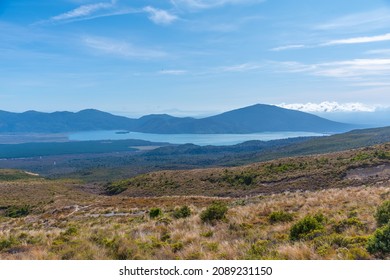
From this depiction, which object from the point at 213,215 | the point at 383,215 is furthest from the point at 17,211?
the point at 383,215

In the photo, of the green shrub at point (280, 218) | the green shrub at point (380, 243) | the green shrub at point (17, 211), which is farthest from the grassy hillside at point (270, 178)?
the green shrub at point (380, 243)

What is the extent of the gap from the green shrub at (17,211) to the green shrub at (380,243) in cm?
2965

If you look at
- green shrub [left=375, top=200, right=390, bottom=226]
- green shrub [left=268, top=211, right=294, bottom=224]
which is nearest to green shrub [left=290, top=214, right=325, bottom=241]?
green shrub [left=375, top=200, right=390, bottom=226]

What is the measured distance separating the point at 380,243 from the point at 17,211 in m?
32.2

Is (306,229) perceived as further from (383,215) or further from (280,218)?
(280,218)

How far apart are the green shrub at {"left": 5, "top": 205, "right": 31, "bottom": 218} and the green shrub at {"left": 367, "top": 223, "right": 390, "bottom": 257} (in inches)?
1167

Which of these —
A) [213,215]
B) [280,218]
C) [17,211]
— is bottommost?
[17,211]

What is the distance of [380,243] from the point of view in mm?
Result: 6582

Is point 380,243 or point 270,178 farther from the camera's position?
point 270,178

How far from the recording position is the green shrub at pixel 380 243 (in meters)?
6.50

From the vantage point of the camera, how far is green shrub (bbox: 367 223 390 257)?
6.50m

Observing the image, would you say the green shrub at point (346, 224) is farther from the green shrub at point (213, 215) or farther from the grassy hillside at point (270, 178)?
the grassy hillside at point (270, 178)
